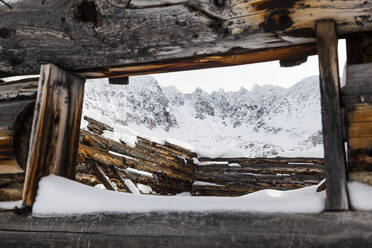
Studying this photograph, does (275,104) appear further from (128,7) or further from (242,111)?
(128,7)

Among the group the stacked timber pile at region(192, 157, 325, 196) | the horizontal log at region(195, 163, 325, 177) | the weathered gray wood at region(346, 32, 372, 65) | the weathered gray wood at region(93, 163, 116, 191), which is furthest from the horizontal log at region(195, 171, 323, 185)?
the weathered gray wood at region(346, 32, 372, 65)

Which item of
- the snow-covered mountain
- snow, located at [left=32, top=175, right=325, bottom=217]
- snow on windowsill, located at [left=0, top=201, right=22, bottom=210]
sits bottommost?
snow on windowsill, located at [left=0, top=201, right=22, bottom=210]

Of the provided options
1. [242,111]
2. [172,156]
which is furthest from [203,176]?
[242,111]

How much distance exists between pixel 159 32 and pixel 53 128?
75cm

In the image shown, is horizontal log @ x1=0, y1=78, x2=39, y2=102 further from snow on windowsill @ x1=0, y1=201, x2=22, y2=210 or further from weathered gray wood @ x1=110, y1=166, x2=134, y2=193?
weathered gray wood @ x1=110, y1=166, x2=134, y2=193

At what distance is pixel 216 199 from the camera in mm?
1247

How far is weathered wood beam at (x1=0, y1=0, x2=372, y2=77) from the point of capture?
1291 millimetres

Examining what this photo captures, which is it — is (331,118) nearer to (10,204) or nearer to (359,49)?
(359,49)

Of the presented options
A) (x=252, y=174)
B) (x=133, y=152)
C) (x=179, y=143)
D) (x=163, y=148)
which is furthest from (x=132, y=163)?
(x=252, y=174)

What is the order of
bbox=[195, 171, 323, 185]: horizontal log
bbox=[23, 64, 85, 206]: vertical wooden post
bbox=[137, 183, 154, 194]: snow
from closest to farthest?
bbox=[23, 64, 85, 206]: vertical wooden post < bbox=[137, 183, 154, 194]: snow < bbox=[195, 171, 323, 185]: horizontal log

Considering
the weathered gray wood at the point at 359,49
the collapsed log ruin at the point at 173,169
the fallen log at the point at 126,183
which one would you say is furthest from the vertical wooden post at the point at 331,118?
the fallen log at the point at 126,183

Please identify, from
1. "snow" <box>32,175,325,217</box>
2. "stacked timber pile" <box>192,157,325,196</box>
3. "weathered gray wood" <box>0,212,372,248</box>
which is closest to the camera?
"weathered gray wood" <box>0,212,372,248</box>

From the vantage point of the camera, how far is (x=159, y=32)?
150 cm

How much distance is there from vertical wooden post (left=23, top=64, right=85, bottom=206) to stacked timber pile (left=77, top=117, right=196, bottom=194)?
3.15 meters
